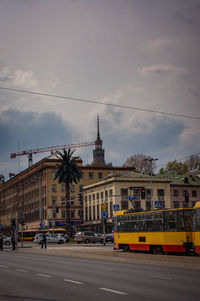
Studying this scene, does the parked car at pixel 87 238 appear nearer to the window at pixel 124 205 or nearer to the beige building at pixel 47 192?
the window at pixel 124 205

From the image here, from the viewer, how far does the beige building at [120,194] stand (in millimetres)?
93238

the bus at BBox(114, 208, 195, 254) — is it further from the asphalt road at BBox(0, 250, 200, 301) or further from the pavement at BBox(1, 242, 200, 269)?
the asphalt road at BBox(0, 250, 200, 301)

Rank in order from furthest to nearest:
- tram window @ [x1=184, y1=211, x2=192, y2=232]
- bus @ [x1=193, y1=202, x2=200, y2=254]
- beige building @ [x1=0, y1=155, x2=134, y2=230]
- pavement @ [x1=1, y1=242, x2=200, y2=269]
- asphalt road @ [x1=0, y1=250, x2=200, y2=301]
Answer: beige building @ [x1=0, y1=155, x2=134, y2=230]
tram window @ [x1=184, y1=211, x2=192, y2=232]
bus @ [x1=193, y1=202, x2=200, y2=254]
pavement @ [x1=1, y1=242, x2=200, y2=269]
asphalt road @ [x1=0, y1=250, x2=200, y2=301]

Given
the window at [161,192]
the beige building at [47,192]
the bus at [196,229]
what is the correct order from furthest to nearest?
1. the beige building at [47,192]
2. the window at [161,192]
3. the bus at [196,229]

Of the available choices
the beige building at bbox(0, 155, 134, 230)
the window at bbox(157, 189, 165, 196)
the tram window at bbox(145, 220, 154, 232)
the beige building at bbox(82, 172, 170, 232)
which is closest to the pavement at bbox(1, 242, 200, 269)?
the tram window at bbox(145, 220, 154, 232)

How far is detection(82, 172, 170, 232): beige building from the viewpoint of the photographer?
93.2 metres

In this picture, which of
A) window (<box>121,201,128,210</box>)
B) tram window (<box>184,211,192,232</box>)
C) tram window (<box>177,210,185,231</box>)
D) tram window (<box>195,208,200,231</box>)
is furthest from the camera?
window (<box>121,201,128,210</box>)

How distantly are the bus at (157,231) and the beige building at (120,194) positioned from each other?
53498 mm

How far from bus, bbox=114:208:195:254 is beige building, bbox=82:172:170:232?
176ft

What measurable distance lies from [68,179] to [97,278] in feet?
212

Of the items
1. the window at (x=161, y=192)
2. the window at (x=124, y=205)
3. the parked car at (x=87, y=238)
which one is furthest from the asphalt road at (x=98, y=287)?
the window at (x=161, y=192)

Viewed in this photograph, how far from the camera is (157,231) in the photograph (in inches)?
1248

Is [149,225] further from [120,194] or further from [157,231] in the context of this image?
[120,194]

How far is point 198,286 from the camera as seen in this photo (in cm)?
1307
